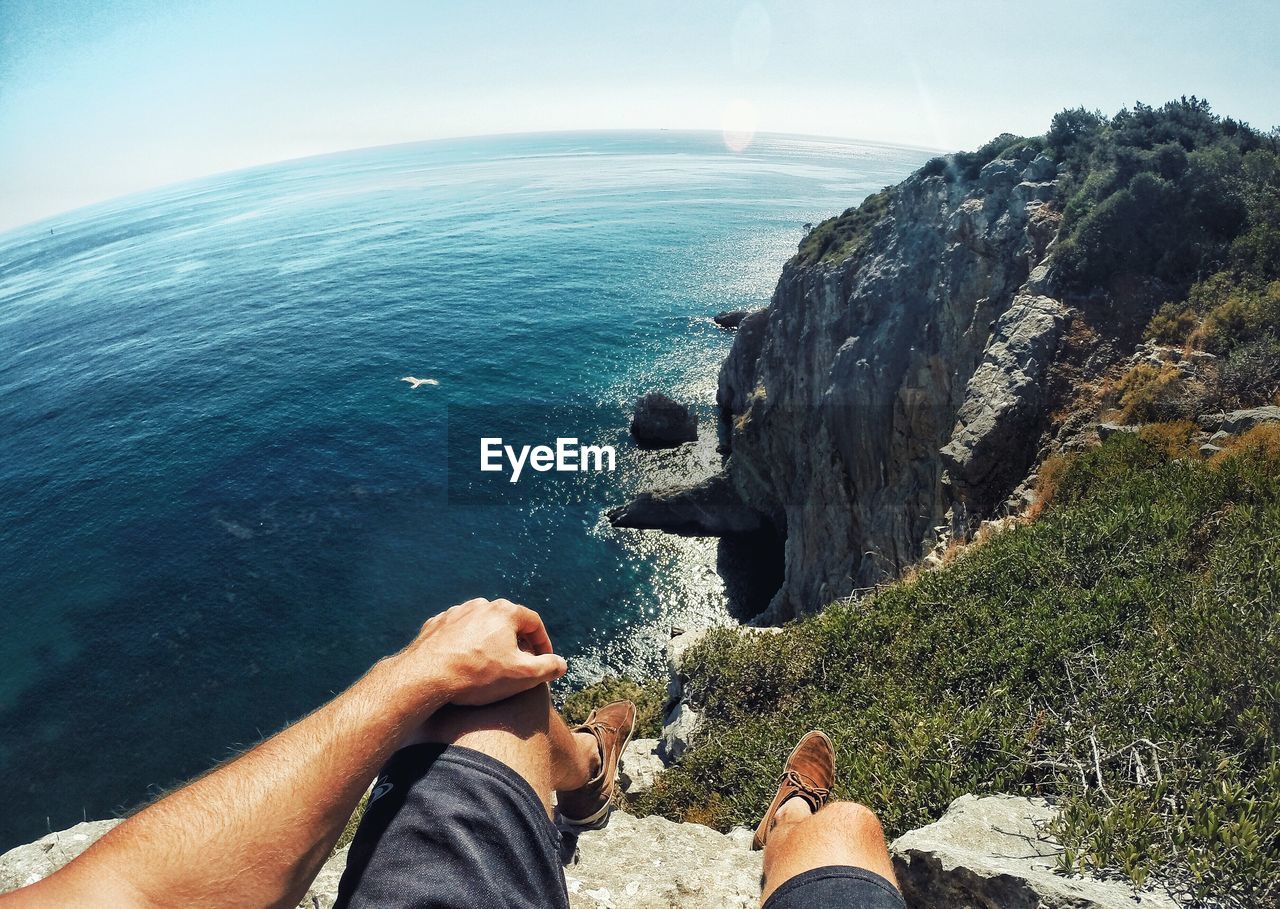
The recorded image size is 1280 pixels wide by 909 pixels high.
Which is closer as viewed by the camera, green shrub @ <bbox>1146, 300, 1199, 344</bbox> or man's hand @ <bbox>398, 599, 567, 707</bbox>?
man's hand @ <bbox>398, 599, 567, 707</bbox>

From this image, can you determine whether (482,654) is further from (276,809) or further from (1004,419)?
(1004,419)

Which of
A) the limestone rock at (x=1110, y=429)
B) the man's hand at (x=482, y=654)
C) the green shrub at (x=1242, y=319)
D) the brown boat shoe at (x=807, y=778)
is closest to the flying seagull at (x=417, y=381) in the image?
the limestone rock at (x=1110, y=429)

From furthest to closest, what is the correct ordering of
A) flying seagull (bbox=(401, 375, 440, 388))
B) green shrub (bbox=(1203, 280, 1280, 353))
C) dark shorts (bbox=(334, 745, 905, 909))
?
1. flying seagull (bbox=(401, 375, 440, 388))
2. green shrub (bbox=(1203, 280, 1280, 353))
3. dark shorts (bbox=(334, 745, 905, 909))

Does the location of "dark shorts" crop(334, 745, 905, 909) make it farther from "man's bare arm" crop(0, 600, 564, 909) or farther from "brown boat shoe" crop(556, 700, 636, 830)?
"brown boat shoe" crop(556, 700, 636, 830)

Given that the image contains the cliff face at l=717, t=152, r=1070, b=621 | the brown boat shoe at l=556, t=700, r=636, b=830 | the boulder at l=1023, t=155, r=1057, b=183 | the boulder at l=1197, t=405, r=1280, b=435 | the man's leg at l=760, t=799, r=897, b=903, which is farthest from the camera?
the boulder at l=1023, t=155, r=1057, b=183

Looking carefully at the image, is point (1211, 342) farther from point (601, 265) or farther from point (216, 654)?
point (601, 265)

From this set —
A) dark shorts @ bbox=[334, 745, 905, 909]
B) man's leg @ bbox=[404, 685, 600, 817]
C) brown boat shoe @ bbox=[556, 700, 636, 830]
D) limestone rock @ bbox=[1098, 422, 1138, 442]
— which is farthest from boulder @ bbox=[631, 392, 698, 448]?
dark shorts @ bbox=[334, 745, 905, 909]
